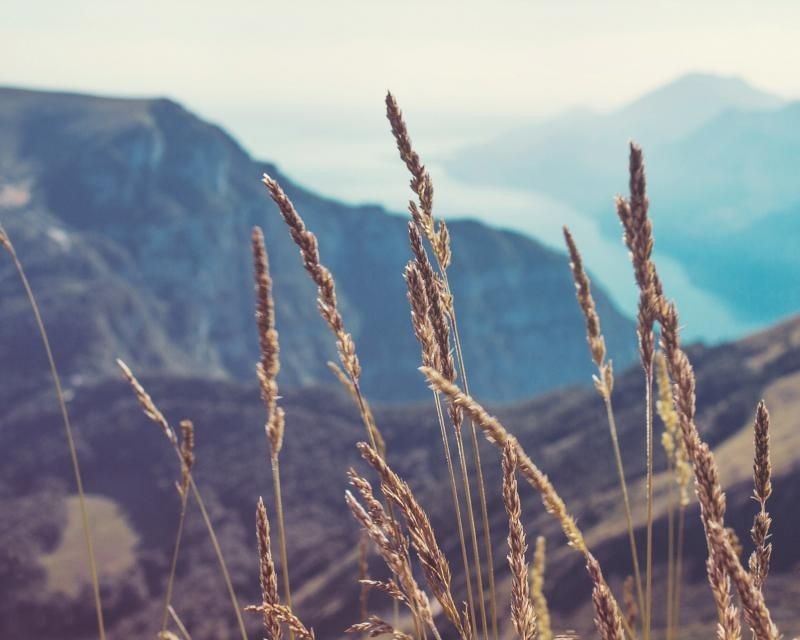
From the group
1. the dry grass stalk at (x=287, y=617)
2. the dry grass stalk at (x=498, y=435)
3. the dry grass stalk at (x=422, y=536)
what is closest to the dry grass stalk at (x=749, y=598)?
the dry grass stalk at (x=498, y=435)

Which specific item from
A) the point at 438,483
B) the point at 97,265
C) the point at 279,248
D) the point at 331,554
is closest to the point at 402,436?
the point at 438,483

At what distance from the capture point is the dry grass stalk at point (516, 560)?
172 centimetres

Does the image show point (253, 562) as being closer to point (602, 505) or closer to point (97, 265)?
point (602, 505)

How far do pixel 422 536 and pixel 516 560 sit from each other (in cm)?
20

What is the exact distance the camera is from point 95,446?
10831 cm

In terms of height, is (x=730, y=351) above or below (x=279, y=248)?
below

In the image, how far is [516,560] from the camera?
5.73ft

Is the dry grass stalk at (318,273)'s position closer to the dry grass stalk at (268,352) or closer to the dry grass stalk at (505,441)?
the dry grass stalk at (268,352)

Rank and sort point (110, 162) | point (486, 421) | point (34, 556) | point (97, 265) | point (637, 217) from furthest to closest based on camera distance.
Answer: point (110, 162) < point (97, 265) < point (34, 556) < point (637, 217) < point (486, 421)

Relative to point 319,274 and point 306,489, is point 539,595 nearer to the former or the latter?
point 319,274

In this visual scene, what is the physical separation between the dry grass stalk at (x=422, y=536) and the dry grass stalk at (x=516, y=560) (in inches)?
4.8

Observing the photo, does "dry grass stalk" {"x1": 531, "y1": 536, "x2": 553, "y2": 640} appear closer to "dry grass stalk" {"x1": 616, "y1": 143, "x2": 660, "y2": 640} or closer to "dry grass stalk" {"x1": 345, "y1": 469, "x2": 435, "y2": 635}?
"dry grass stalk" {"x1": 616, "y1": 143, "x2": 660, "y2": 640}

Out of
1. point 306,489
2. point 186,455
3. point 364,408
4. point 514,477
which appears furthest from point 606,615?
point 306,489

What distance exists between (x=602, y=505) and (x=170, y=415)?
198ft
